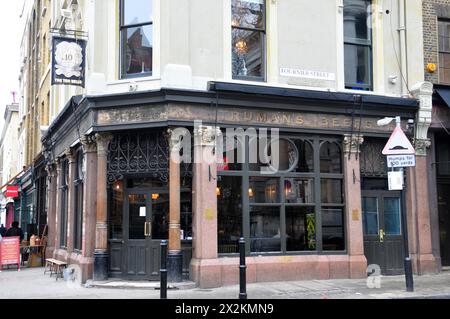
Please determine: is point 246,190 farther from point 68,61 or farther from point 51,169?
point 51,169

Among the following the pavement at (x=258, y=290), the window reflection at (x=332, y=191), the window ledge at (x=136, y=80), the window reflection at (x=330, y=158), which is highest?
the window ledge at (x=136, y=80)

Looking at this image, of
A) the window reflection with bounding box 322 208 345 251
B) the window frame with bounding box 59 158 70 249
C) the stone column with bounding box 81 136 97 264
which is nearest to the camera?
the stone column with bounding box 81 136 97 264

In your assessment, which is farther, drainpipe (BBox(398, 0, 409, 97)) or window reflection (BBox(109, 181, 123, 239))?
drainpipe (BBox(398, 0, 409, 97))

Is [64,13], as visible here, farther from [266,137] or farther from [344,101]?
[344,101]

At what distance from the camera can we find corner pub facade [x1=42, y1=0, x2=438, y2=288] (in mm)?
13359

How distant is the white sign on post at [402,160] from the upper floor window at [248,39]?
4092 millimetres

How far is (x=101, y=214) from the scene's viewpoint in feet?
44.9

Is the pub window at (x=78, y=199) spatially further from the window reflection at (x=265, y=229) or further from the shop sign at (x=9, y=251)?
the window reflection at (x=265, y=229)

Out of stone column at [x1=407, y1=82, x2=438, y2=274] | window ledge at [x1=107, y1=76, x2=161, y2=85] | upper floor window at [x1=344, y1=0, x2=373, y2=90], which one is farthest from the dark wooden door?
window ledge at [x1=107, y1=76, x2=161, y2=85]

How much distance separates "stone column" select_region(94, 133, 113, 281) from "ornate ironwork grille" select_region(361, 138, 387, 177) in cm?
704

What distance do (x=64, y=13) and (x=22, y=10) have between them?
23.3 meters

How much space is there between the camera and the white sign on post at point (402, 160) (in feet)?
40.4

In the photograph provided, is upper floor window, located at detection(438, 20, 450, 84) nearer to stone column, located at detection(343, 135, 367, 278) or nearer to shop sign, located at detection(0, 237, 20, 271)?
stone column, located at detection(343, 135, 367, 278)

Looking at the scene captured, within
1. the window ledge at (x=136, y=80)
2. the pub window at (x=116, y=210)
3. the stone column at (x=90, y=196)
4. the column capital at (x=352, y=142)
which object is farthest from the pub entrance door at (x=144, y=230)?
the column capital at (x=352, y=142)
